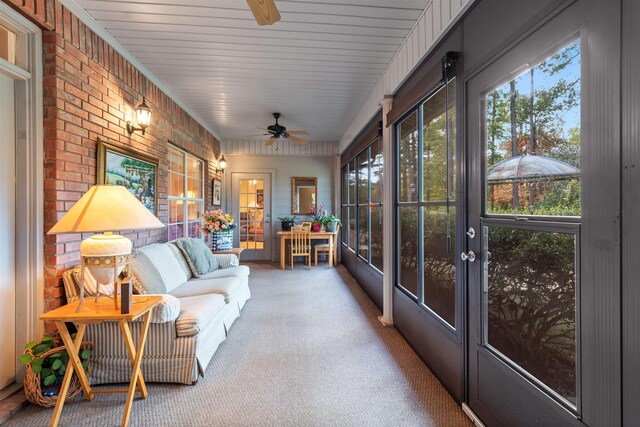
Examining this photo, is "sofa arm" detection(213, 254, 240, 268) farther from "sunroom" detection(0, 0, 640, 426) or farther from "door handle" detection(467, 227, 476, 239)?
"door handle" detection(467, 227, 476, 239)

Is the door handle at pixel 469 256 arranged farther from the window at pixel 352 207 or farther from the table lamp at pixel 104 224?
the window at pixel 352 207

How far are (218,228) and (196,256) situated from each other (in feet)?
4.09

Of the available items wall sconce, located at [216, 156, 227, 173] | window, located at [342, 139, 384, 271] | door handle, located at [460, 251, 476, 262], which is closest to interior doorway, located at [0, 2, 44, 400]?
door handle, located at [460, 251, 476, 262]

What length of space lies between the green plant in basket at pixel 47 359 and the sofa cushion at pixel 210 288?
2.72 feet

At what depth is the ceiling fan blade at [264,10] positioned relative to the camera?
142cm

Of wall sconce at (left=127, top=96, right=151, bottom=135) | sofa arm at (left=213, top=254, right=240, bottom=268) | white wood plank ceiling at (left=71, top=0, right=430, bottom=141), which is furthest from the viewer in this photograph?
sofa arm at (left=213, top=254, right=240, bottom=268)

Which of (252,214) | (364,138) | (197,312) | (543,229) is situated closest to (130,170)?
(197,312)

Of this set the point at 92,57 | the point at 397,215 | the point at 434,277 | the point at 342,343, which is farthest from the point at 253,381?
the point at 92,57

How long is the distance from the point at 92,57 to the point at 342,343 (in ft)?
10.4

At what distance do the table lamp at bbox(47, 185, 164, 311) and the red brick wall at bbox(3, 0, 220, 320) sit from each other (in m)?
0.52

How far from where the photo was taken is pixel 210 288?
9.17 feet

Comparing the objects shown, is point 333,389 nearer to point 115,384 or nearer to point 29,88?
point 115,384

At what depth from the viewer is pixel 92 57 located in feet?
7.66

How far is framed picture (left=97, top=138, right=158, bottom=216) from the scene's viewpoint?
2.42 m
